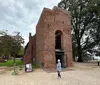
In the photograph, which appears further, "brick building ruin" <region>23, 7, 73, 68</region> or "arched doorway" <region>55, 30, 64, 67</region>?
"arched doorway" <region>55, 30, 64, 67</region>

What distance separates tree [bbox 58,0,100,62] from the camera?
36031 millimetres

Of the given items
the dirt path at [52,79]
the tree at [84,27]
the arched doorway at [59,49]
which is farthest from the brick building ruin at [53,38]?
the tree at [84,27]

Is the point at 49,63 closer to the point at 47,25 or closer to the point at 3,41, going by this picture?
the point at 47,25

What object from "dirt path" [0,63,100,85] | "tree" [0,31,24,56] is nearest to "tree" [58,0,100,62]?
"tree" [0,31,24,56]

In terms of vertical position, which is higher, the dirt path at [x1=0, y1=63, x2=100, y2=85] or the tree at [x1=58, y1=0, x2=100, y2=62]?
the tree at [x1=58, y1=0, x2=100, y2=62]

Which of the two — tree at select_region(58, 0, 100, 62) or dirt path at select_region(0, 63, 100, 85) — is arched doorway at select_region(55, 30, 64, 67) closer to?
dirt path at select_region(0, 63, 100, 85)

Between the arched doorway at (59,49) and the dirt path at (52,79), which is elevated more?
the arched doorway at (59,49)

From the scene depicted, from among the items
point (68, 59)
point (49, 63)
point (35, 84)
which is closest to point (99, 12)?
point (68, 59)

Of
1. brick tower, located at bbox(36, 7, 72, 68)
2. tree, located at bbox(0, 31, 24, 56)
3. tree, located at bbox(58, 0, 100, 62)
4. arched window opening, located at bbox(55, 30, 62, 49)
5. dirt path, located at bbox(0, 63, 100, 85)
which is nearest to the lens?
dirt path, located at bbox(0, 63, 100, 85)

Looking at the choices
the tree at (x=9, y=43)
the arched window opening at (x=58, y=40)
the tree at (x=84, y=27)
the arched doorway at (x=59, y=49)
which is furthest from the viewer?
the tree at (x=84, y=27)

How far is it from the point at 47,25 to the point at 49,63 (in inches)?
245

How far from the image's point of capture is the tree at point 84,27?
36031 mm

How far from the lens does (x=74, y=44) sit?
39156 millimetres

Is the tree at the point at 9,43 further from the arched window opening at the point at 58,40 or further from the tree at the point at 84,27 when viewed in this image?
the tree at the point at 84,27
